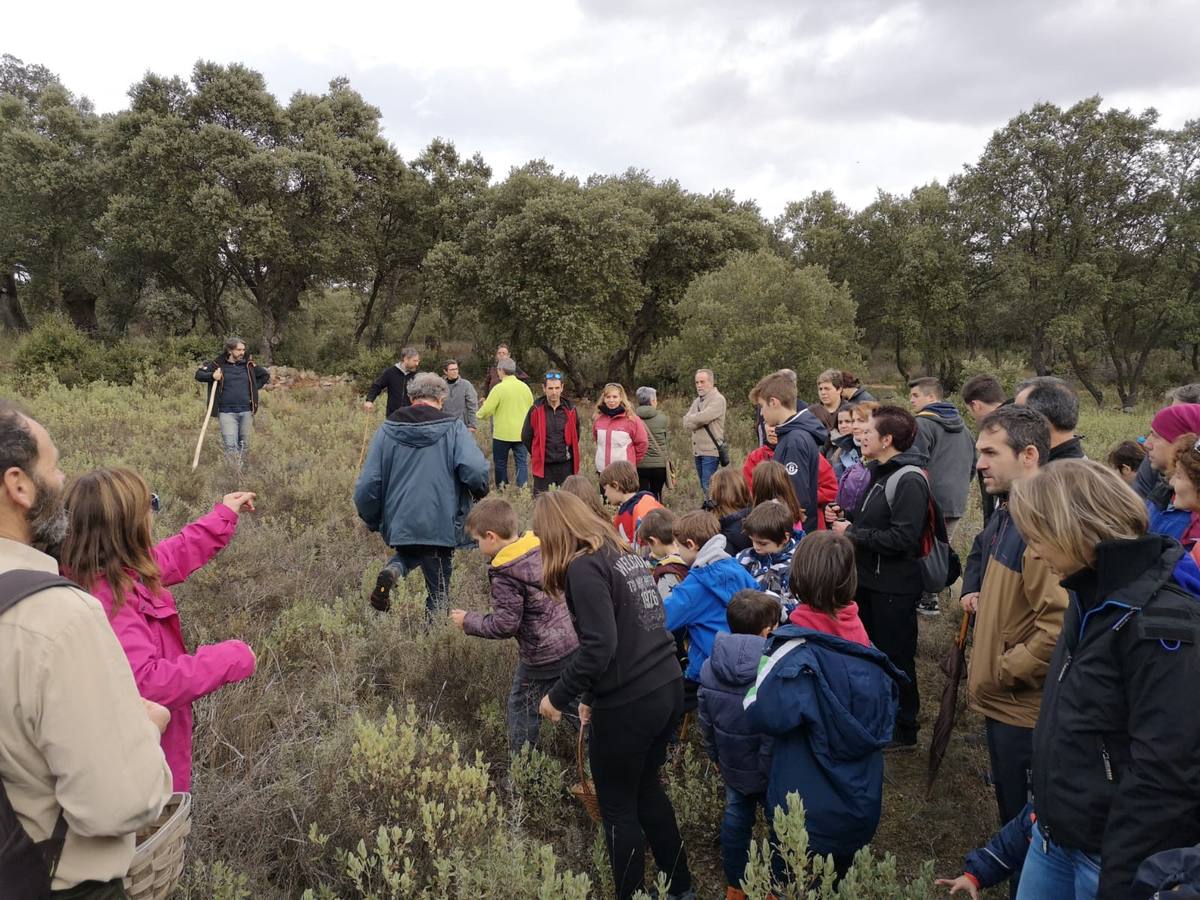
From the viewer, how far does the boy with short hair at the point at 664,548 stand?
400cm

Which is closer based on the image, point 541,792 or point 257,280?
point 541,792

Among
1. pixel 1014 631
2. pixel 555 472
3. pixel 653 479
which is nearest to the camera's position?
pixel 1014 631

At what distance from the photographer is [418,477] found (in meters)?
4.84

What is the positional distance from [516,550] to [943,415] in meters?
3.43

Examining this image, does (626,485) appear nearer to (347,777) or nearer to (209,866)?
(347,777)

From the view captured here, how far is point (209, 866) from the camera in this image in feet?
9.16

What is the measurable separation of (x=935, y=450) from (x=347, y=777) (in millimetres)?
4490

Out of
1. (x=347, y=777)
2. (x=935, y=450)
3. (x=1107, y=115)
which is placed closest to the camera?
(x=347, y=777)

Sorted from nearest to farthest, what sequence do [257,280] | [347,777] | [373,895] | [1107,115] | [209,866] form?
1. [373,895]
2. [209,866]
3. [347,777]
4. [257,280]
5. [1107,115]

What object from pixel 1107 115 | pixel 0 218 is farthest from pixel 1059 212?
pixel 0 218

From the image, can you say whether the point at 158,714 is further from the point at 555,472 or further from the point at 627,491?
the point at 555,472

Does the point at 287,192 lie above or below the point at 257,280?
above

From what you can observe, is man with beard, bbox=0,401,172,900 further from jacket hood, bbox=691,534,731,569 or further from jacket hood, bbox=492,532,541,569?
jacket hood, bbox=691,534,731,569

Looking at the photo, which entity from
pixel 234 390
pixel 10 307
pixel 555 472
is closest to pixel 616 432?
pixel 555 472
